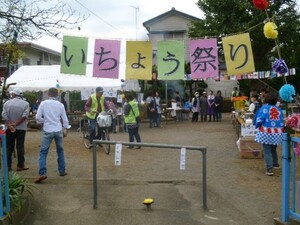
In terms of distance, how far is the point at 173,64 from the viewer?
29.0 feet

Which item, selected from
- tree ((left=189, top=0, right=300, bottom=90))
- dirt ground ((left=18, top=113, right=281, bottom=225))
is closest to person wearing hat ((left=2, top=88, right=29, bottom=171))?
dirt ground ((left=18, top=113, right=281, bottom=225))

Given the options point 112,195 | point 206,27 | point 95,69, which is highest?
point 206,27

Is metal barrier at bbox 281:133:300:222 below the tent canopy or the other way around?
below

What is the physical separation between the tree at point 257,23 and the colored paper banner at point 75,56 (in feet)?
57.2

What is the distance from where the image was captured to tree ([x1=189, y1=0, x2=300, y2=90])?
25.2 metres

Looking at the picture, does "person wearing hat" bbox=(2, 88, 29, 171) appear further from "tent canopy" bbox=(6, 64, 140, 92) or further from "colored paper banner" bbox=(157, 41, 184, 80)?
"tent canopy" bbox=(6, 64, 140, 92)

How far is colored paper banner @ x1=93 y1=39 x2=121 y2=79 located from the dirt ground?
2.11m

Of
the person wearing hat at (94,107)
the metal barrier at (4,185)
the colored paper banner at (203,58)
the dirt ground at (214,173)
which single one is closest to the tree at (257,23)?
the dirt ground at (214,173)

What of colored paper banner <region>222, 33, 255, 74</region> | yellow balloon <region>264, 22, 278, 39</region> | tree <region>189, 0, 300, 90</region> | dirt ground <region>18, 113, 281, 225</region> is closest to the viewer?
dirt ground <region>18, 113, 281, 225</region>

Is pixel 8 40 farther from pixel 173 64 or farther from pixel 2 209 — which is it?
pixel 2 209

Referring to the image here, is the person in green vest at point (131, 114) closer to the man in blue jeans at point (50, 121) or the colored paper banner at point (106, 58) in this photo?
the colored paper banner at point (106, 58)

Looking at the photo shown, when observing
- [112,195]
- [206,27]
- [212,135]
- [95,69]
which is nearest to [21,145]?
[95,69]

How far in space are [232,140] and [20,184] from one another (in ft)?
30.9

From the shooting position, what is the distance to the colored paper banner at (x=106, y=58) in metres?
8.83
